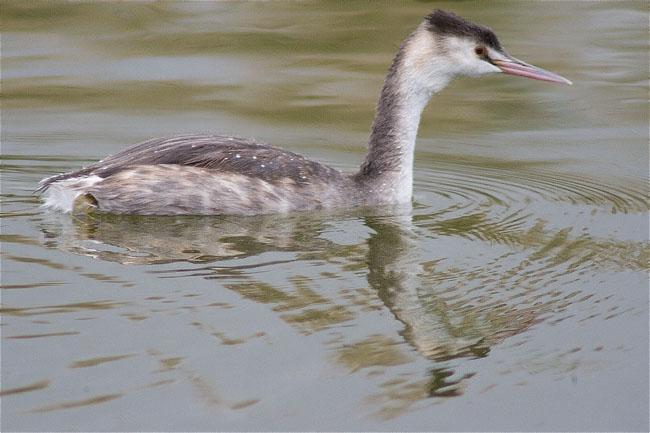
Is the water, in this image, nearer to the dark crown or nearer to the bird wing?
the bird wing

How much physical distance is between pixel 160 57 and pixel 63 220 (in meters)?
5.24

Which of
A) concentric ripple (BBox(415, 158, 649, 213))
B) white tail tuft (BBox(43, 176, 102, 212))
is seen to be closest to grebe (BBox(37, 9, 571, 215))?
white tail tuft (BBox(43, 176, 102, 212))

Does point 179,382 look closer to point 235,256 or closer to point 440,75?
point 235,256

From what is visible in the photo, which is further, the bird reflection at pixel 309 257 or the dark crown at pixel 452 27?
the dark crown at pixel 452 27

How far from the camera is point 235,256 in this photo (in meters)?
6.20

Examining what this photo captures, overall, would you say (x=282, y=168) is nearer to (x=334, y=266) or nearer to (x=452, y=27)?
(x=334, y=266)

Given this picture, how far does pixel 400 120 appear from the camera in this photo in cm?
780

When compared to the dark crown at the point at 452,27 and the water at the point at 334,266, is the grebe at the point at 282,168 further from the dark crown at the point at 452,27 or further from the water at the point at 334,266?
the water at the point at 334,266

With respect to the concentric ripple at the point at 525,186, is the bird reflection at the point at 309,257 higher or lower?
lower

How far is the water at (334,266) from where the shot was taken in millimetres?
4531

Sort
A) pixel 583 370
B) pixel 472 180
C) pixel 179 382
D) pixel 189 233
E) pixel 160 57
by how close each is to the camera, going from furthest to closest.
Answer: pixel 160 57, pixel 472 180, pixel 189 233, pixel 583 370, pixel 179 382

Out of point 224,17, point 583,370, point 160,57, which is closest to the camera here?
point 583,370

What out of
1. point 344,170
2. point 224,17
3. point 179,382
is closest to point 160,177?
point 344,170

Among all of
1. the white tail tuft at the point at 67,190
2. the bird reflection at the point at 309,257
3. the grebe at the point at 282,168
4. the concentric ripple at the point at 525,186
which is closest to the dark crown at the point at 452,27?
the grebe at the point at 282,168
